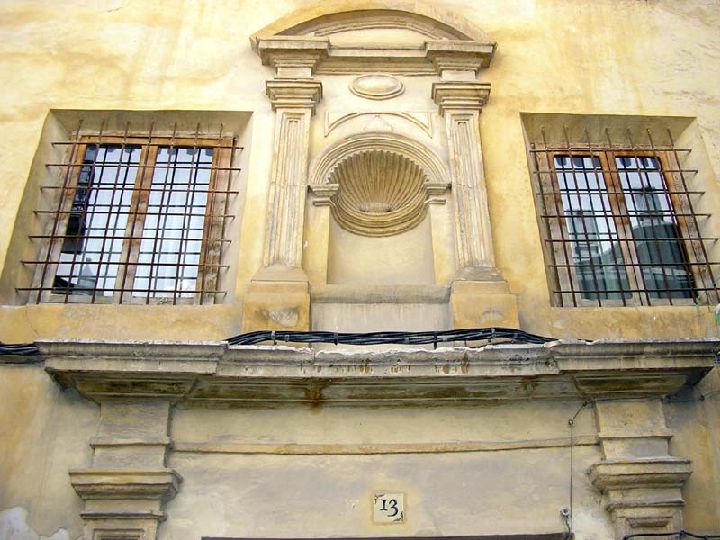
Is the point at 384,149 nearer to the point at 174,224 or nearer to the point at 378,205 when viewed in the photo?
the point at 378,205

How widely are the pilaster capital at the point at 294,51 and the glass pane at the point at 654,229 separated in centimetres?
288

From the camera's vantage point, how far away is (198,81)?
676cm

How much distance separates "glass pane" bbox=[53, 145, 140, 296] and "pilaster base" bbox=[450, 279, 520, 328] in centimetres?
267

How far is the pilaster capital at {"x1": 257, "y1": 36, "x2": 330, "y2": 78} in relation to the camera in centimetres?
671

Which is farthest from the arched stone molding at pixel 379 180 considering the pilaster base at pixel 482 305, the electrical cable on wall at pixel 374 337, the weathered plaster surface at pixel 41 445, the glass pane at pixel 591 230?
the weathered plaster surface at pixel 41 445

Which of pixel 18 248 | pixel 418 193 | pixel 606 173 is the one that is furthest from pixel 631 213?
pixel 18 248

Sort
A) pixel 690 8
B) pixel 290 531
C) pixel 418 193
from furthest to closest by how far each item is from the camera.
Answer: pixel 690 8, pixel 418 193, pixel 290 531

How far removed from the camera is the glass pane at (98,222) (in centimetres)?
607

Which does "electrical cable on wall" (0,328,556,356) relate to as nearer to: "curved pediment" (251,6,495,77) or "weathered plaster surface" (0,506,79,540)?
"weathered plaster surface" (0,506,79,540)

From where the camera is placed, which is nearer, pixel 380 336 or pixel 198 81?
pixel 380 336

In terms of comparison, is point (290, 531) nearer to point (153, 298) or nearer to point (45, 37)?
point (153, 298)

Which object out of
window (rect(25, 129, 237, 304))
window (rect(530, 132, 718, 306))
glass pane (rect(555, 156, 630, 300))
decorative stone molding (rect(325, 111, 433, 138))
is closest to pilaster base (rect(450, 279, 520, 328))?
window (rect(530, 132, 718, 306))

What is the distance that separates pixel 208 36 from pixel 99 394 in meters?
3.67

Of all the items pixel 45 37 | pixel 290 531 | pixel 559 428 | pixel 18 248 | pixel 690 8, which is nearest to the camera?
pixel 290 531
